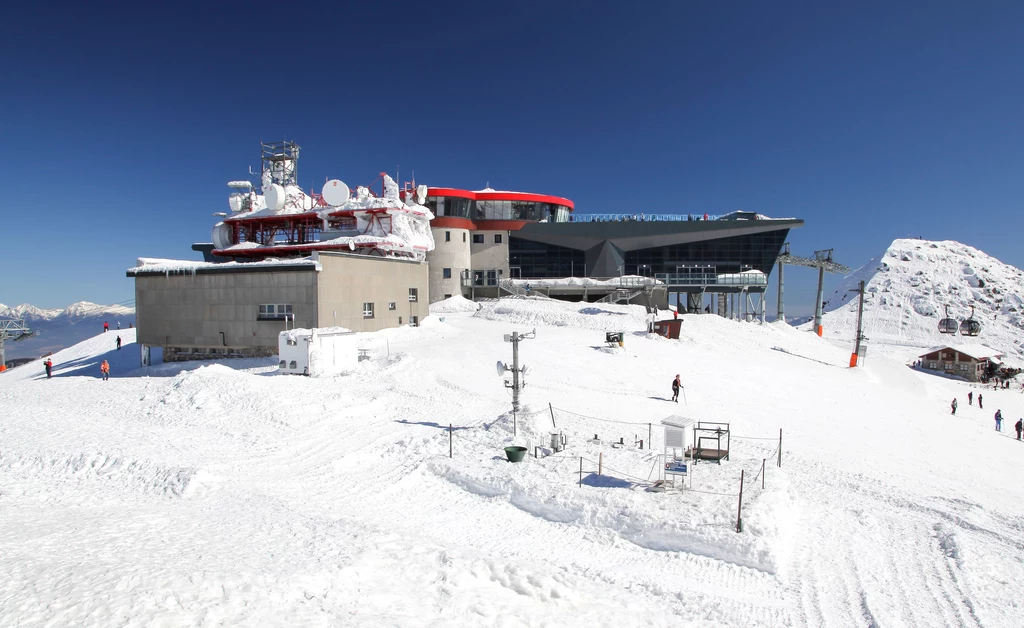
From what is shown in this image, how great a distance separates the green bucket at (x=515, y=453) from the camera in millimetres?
14195

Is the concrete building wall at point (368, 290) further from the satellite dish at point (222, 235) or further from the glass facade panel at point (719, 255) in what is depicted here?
the glass facade panel at point (719, 255)

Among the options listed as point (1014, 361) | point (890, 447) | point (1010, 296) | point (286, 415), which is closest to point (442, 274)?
point (286, 415)

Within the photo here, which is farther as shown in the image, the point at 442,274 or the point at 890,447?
the point at 442,274

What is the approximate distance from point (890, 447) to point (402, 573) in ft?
59.2

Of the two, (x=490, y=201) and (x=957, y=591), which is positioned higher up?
(x=490, y=201)

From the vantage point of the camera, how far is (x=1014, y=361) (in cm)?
7138

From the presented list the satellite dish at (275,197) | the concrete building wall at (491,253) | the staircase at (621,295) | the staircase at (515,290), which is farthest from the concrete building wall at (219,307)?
the concrete building wall at (491,253)

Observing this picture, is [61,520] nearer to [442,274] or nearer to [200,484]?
[200,484]

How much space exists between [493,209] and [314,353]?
126 feet

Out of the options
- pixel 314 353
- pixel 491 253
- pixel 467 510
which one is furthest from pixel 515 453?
pixel 491 253

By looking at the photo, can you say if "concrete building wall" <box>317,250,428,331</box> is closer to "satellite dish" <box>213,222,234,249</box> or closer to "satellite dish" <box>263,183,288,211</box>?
"satellite dish" <box>263,183,288,211</box>

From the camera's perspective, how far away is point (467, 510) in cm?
1253

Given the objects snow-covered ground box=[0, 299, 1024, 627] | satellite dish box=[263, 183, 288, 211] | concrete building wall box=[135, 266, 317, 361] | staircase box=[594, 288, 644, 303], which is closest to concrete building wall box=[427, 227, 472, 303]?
staircase box=[594, 288, 644, 303]

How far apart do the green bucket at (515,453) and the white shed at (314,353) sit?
39.3ft
